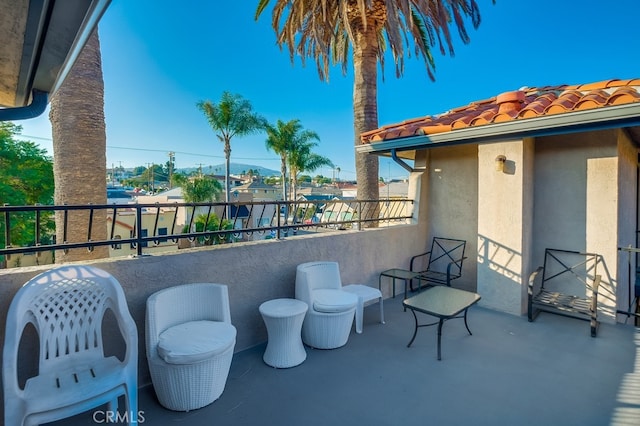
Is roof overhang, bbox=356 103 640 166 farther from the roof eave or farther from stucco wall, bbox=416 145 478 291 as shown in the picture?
stucco wall, bbox=416 145 478 291

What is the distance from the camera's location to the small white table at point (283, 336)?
2.99 metres

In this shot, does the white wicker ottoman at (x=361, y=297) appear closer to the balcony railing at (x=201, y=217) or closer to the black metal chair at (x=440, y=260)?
the balcony railing at (x=201, y=217)

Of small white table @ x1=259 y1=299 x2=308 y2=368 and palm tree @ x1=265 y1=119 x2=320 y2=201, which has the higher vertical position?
palm tree @ x1=265 y1=119 x2=320 y2=201

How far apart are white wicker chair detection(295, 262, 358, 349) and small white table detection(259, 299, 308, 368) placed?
0.27 metres

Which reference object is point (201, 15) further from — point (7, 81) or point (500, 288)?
point (500, 288)

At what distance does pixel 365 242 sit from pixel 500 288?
2122 mm

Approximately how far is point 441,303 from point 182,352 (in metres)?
2.70

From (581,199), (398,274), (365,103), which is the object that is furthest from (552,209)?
(365,103)

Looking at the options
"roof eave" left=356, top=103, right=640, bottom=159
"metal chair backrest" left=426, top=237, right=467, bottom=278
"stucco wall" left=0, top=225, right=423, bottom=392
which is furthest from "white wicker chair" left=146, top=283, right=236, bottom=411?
"metal chair backrest" left=426, top=237, right=467, bottom=278

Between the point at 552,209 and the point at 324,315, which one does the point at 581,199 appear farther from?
the point at 324,315

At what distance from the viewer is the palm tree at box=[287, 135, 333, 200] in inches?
1020

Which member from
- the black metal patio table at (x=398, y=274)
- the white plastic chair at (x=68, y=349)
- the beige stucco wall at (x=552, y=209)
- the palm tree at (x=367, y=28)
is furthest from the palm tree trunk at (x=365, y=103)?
the white plastic chair at (x=68, y=349)

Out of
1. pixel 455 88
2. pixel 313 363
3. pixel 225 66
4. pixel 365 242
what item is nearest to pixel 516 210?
pixel 365 242

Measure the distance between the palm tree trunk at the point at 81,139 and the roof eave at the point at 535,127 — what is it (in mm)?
4892
